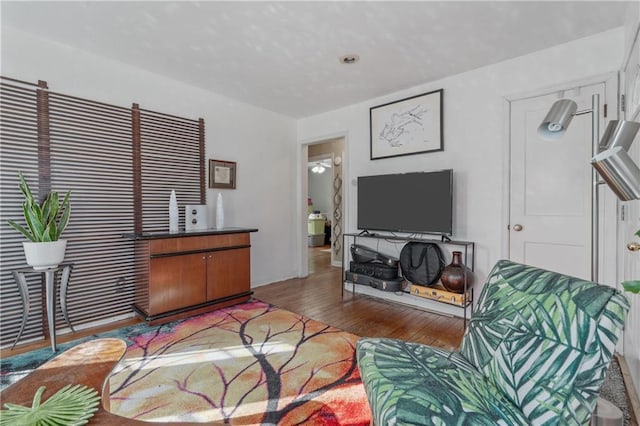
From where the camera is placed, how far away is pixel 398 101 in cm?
360

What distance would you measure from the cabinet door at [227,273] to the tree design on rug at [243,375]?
43 centimetres

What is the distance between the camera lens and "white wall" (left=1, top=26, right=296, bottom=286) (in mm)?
2596

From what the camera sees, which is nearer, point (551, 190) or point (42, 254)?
point (42, 254)

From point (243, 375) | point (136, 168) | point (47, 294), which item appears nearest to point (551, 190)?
point (243, 375)

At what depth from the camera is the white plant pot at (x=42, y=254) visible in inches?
89.2

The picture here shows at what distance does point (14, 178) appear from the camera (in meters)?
2.45

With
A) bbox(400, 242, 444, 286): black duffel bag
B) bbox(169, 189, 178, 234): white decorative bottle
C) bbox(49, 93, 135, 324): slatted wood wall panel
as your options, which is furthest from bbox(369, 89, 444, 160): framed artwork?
bbox(49, 93, 135, 324): slatted wood wall panel

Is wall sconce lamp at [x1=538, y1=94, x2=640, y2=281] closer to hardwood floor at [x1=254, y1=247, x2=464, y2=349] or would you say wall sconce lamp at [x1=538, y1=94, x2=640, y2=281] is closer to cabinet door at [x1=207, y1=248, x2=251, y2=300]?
hardwood floor at [x1=254, y1=247, x2=464, y2=349]

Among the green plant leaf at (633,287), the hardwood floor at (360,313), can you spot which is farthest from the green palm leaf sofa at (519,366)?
the hardwood floor at (360,313)

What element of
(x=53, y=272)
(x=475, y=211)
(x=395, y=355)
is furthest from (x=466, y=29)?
(x=53, y=272)

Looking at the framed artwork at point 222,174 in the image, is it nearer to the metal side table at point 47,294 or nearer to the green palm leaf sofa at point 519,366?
the metal side table at point 47,294

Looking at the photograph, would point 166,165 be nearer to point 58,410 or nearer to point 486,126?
point 58,410

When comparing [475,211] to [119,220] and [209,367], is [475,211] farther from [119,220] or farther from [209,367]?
[119,220]

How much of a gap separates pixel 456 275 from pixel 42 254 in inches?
135
